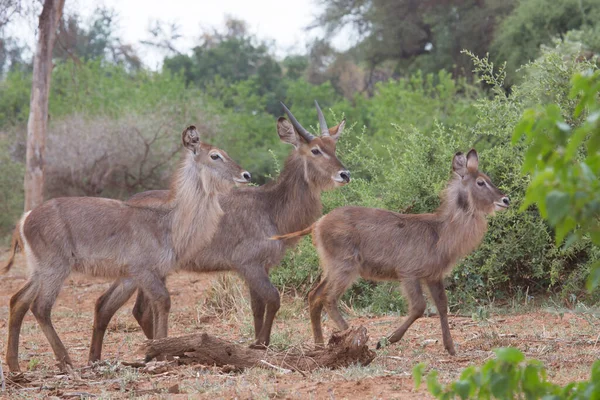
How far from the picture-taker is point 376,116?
58.3 feet

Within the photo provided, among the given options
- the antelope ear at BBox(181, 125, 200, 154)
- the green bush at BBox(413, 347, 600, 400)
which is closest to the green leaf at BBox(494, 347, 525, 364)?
the green bush at BBox(413, 347, 600, 400)

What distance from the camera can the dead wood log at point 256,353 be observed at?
5.04 m

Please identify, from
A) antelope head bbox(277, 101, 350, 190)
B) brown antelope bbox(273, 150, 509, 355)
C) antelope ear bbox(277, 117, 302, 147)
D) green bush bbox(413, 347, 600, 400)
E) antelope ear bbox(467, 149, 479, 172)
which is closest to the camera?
green bush bbox(413, 347, 600, 400)

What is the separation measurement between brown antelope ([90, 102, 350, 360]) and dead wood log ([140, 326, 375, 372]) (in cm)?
98

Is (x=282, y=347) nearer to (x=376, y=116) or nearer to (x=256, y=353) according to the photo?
(x=256, y=353)

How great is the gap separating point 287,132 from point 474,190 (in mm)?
1662

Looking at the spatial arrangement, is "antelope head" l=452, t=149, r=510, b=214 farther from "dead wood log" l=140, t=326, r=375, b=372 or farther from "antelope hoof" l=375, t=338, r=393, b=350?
"dead wood log" l=140, t=326, r=375, b=372

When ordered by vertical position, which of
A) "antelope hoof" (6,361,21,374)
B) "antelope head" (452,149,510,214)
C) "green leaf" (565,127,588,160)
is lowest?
"antelope hoof" (6,361,21,374)

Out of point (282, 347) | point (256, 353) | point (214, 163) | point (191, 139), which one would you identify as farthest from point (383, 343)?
point (191, 139)

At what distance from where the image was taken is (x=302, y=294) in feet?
27.5

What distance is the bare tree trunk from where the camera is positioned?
1166 cm

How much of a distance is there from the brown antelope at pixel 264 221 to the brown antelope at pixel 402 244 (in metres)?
0.30

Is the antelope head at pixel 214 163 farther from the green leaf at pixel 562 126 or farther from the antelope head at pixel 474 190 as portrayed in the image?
the green leaf at pixel 562 126

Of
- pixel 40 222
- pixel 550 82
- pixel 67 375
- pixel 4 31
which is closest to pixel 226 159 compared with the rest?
pixel 40 222
